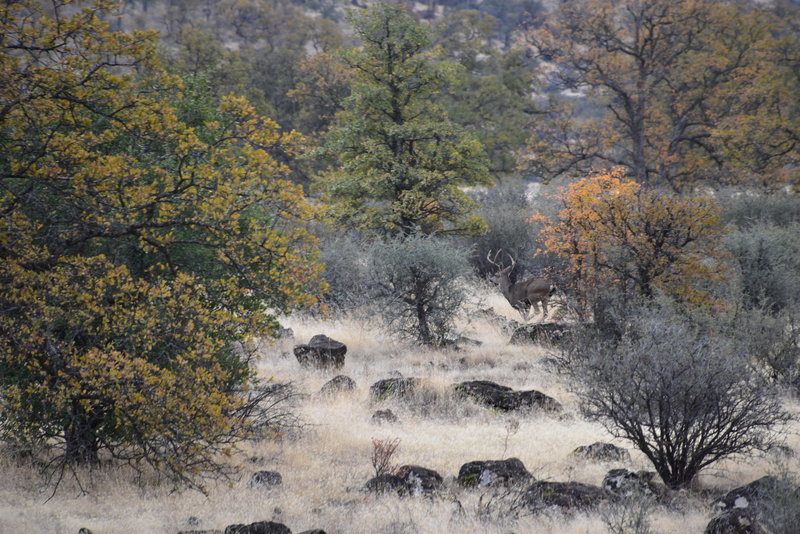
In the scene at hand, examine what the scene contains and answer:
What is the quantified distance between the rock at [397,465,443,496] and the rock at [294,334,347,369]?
22.5 ft

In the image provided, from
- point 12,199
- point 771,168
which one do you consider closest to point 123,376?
point 12,199

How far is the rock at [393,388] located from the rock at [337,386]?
42 cm

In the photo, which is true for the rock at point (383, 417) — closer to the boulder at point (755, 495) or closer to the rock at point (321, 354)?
the rock at point (321, 354)

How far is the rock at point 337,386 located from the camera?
41.2 ft

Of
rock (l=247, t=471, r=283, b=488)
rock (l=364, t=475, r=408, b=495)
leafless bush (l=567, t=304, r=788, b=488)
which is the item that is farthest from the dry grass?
leafless bush (l=567, t=304, r=788, b=488)

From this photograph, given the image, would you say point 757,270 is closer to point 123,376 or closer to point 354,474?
→ point 354,474

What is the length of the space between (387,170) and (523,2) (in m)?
98.5

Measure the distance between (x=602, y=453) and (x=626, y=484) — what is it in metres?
1.79

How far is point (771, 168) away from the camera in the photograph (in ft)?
97.0

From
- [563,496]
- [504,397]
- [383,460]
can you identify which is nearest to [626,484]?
[563,496]

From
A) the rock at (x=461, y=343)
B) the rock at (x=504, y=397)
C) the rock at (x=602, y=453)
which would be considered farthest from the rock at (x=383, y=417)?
the rock at (x=461, y=343)

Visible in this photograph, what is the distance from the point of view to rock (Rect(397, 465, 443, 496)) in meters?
7.86

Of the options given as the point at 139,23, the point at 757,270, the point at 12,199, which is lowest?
the point at 12,199

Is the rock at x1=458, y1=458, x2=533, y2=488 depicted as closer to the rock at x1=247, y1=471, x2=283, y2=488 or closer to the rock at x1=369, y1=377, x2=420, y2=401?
the rock at x1=247, y1=471, x2=283, y2=488
